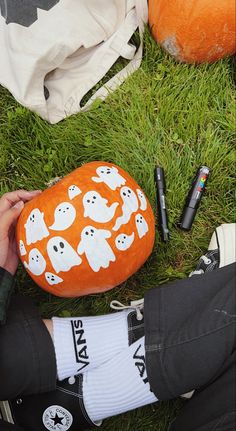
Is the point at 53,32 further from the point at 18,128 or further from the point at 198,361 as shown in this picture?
the point at 198,361

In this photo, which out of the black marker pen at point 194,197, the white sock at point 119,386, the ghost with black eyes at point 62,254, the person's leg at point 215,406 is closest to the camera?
the person's leg at point 215,406

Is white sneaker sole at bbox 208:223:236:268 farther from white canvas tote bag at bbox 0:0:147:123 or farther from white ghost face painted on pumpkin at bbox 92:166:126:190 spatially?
white canvas tote bag at bbox 0:0:147:123

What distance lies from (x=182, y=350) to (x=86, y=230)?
1.72ft

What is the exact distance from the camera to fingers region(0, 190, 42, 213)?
84.5 inches

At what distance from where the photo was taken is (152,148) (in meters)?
2.39

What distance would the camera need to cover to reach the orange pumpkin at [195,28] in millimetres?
2123

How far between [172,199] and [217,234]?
252 millimetres

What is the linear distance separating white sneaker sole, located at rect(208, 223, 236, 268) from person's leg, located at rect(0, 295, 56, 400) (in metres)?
0.72

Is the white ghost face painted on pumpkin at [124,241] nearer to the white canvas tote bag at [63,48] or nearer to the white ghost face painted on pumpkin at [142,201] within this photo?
the white ghost face painted on pumpkin at [142,201]

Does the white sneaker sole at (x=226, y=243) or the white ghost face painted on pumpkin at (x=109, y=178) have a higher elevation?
the white ghost face painted on pumpkin at (x=109, y=178)

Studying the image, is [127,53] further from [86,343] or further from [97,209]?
[86,343]

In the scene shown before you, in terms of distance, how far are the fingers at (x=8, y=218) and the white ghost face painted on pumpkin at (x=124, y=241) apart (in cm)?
41

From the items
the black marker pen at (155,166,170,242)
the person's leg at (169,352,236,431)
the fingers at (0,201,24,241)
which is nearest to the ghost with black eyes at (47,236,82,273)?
the fingers at (0,201,24,241)

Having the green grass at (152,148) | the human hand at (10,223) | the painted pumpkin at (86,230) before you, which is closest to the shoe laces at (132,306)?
the green grass at (152,148)
